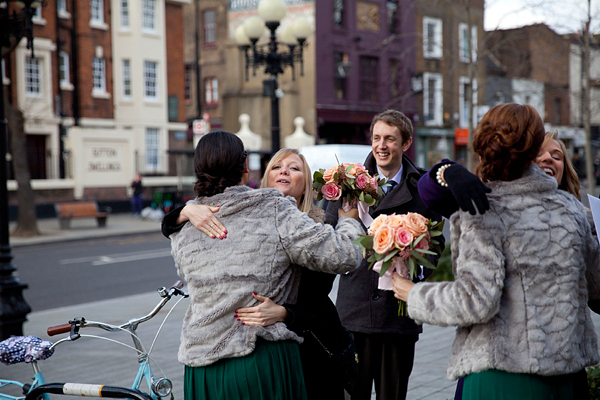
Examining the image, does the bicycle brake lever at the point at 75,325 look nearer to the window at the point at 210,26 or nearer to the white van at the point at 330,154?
the white van at the point at 330,154

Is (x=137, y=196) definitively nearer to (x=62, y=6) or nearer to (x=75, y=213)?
(x=75, y=213)

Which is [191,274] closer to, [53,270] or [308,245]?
[308,245]

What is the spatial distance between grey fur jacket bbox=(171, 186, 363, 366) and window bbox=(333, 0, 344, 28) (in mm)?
35935

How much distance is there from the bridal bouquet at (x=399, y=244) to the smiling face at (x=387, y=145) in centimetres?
142

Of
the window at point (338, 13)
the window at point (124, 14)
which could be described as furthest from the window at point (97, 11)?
the window at point (338, 13)

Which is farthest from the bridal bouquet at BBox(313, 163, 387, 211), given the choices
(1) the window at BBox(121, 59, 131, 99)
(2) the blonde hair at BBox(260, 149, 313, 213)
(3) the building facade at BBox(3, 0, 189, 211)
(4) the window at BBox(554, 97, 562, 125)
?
(4) the window at BBox(554, 97, 562, 125)

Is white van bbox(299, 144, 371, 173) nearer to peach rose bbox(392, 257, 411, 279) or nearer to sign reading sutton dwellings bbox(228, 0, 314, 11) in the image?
peach rose bbox(392, 257, 411, 279)

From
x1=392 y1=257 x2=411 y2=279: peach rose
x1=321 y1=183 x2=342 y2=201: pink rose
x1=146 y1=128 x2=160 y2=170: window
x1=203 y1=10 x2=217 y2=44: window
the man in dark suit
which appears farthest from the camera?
x1=203 y1=10 x2=217 y2=44: window

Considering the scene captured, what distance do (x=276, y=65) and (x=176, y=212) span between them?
10.3 m

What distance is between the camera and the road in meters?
12.2

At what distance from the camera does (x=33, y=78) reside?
30250mm

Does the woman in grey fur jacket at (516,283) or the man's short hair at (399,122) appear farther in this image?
the man's short hair at (399,122)

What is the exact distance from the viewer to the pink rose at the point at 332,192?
3547 mm

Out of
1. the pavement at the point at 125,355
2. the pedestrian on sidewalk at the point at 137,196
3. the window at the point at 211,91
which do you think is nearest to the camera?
the pavement at the point at 125,355
